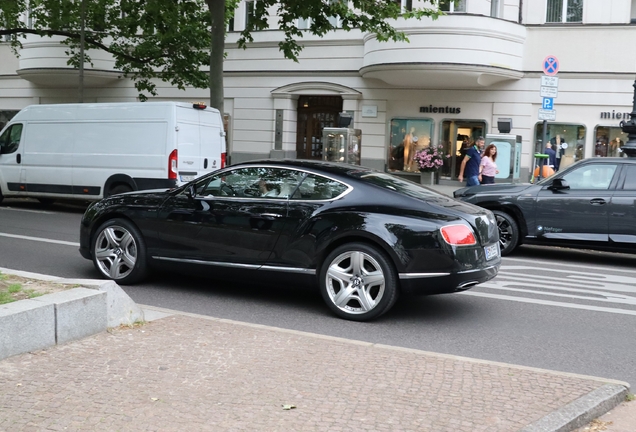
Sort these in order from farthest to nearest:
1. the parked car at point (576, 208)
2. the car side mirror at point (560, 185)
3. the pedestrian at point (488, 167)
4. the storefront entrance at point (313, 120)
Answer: the storefront entrance at point (313, 120) → the pedestrian at point (488, 167) → the car side mirror at point (560, 185) → the parked car at point (576, 208)

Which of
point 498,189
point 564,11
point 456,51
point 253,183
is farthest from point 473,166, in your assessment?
point 253,183

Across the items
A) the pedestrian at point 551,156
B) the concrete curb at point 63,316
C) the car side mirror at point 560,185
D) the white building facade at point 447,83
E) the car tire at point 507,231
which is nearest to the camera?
the concrete curb at point 63,316

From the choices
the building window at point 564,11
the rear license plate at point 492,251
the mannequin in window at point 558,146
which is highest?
the building window at point 564,11

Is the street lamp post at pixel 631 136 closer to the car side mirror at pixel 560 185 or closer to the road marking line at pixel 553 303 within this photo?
the car side mirror at pixel 560 185

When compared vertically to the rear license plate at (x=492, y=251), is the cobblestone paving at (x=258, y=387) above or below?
below

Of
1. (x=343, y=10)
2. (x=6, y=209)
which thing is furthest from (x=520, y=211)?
(x=6, y=209)

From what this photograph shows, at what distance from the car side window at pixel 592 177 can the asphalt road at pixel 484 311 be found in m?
1.28

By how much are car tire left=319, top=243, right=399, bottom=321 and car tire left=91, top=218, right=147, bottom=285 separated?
87.9 inches

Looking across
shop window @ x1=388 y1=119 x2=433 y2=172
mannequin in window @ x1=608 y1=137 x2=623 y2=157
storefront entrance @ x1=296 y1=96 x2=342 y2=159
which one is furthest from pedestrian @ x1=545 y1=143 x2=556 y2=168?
storefront entrance @ x1=296 y1=96 x2=342 y2=159

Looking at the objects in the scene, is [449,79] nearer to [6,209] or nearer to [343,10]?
[343,10]

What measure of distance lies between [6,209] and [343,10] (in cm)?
903

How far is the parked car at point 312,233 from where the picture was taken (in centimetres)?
673

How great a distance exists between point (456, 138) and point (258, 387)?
66.3 ft

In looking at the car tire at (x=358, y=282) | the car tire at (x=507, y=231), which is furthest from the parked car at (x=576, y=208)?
the car tire at (x=358, y=282)
